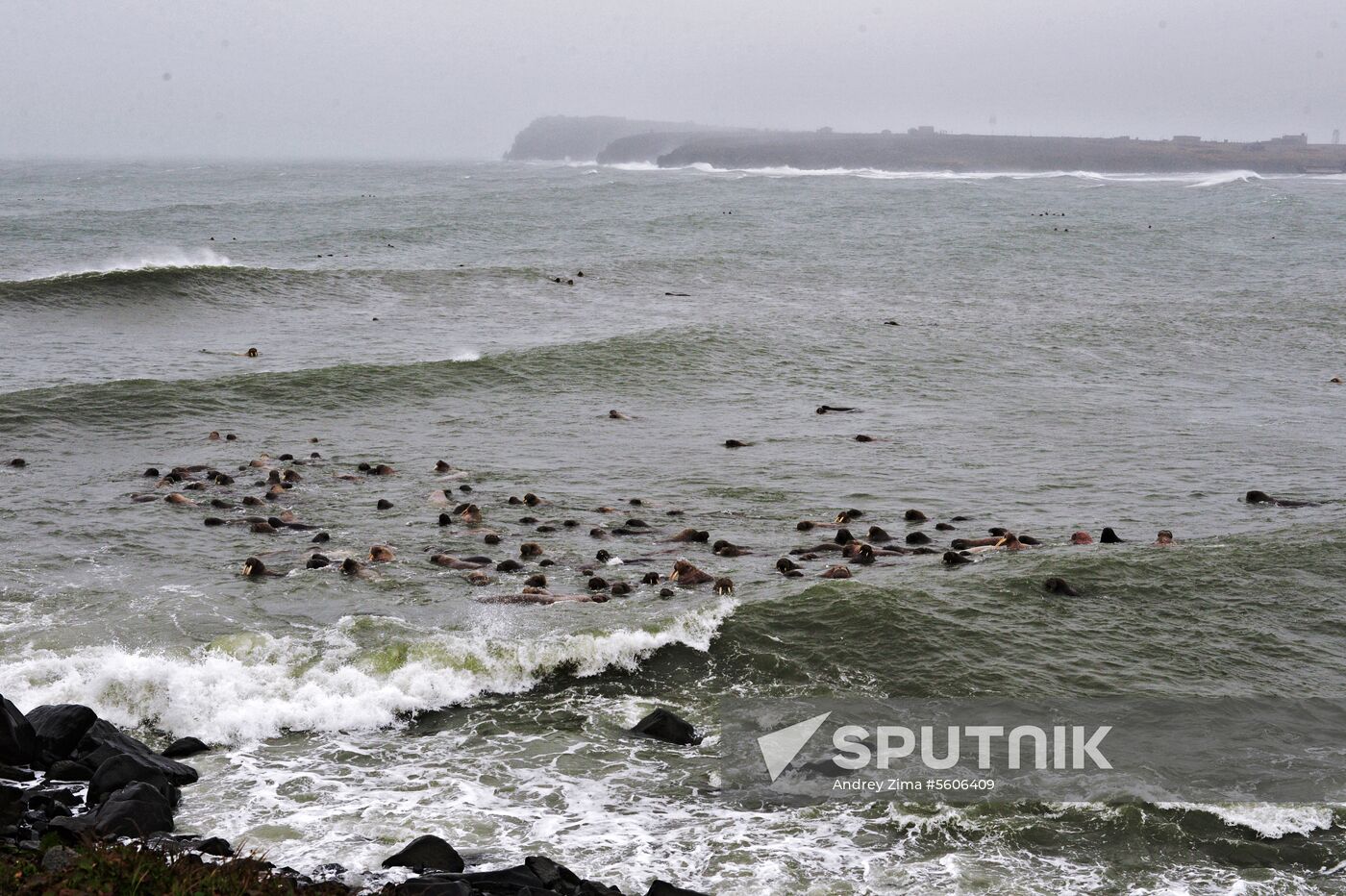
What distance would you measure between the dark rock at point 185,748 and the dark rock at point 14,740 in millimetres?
854

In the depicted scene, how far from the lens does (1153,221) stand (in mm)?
51688

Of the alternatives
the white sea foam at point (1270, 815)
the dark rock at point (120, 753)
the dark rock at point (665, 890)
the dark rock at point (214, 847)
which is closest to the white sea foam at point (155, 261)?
the dark rock at point (120, 753)

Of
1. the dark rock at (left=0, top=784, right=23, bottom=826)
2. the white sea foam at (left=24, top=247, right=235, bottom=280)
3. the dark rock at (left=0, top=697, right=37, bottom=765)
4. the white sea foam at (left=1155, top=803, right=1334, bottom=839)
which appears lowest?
the white sea foam at (left=1155, top=803, right=1334, bottom=839)

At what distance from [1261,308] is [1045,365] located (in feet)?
35.4

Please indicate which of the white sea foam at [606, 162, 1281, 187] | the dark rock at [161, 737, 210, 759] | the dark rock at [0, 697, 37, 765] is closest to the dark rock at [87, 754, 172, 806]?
the dark rock at [0, 697, 37, 765]

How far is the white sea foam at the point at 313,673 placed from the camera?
822cm

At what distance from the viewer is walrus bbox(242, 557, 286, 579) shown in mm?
11000

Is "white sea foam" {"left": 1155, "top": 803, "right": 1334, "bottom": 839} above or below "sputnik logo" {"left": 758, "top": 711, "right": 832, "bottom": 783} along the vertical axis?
above

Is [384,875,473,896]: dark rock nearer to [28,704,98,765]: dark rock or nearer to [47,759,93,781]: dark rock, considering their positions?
[47,759,93,781]: dark rock

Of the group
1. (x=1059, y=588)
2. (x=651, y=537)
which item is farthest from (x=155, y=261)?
(x=1059, y=588)

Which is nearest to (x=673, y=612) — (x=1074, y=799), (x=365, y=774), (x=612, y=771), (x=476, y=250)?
(x=612, y=771)

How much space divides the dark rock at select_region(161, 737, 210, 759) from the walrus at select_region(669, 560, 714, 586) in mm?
4571

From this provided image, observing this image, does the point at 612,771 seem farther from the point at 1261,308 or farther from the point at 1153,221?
the point at 1153,221

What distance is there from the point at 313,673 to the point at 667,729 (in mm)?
2824
